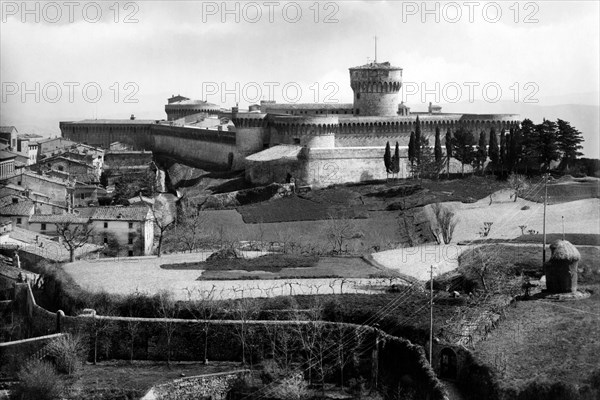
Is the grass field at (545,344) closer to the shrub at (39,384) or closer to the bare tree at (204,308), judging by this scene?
the bare tree at (204,308)

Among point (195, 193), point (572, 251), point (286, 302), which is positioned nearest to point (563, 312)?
point (572, 251)

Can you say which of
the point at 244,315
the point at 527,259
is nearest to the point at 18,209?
the point at 244,315

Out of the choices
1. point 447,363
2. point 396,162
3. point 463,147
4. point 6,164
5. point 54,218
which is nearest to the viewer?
point 447,363

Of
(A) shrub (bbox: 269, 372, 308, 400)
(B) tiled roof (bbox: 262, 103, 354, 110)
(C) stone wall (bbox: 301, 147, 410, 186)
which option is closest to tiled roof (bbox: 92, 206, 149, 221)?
(C) stone wall (bbox: 301, 147, 410, 186)

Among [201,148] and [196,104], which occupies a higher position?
[196,104]

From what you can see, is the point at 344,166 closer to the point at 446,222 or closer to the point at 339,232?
the point at 339,232

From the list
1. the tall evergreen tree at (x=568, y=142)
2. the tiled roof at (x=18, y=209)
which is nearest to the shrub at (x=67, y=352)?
the tiled roof at (x=18, y=209)
